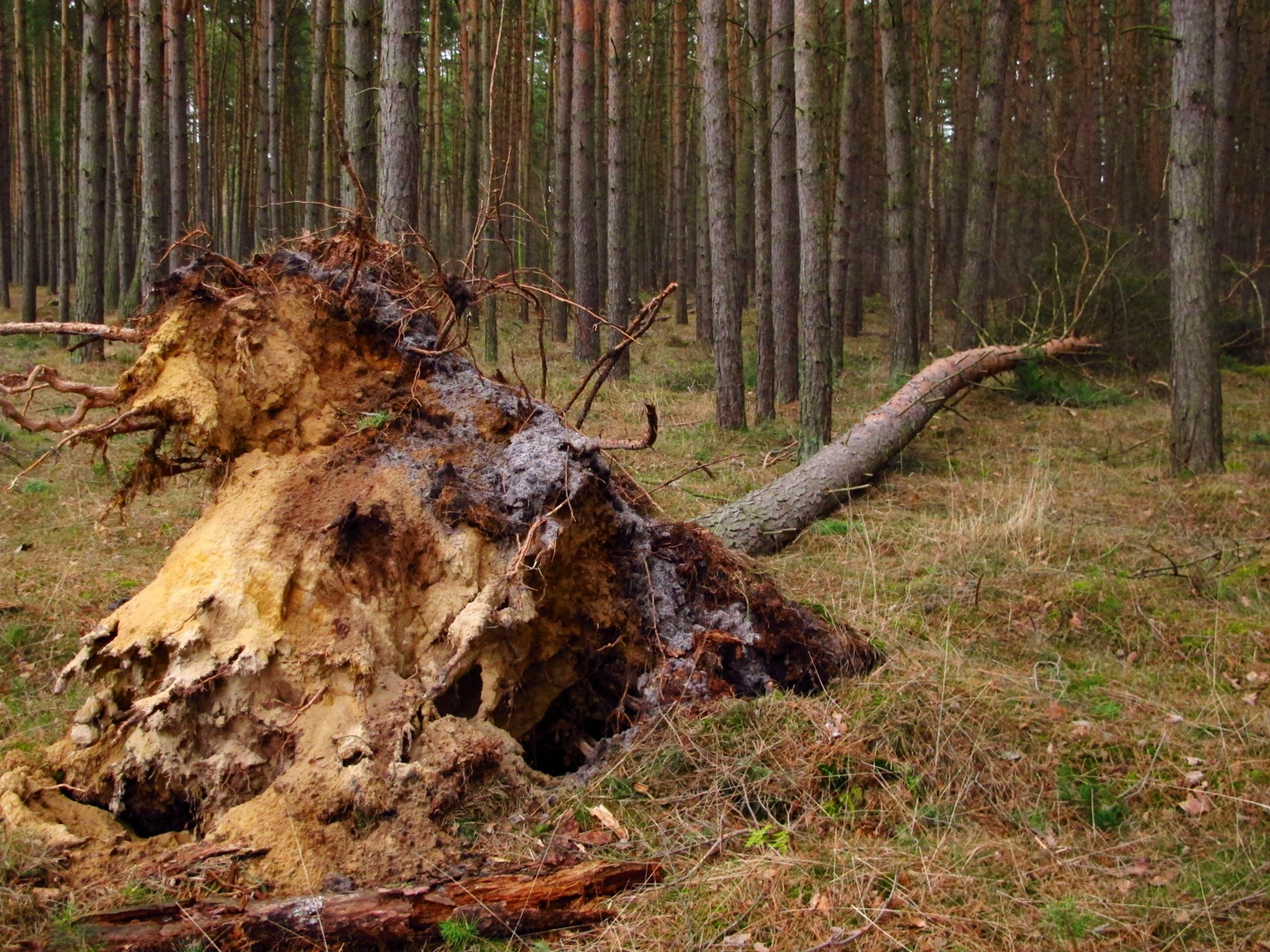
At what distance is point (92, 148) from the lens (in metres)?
13.0

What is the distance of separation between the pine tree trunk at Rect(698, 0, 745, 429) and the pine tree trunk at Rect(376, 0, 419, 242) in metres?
4.09

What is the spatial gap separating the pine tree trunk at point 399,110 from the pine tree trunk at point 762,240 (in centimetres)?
Result: 432

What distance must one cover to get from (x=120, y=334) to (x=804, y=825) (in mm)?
3515

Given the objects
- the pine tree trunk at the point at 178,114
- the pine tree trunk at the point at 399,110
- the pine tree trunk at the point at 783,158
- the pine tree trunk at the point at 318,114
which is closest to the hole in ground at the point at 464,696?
the pine tree trunk at the point at 399,110

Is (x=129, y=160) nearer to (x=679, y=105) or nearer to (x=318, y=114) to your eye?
(x=318, y=114)

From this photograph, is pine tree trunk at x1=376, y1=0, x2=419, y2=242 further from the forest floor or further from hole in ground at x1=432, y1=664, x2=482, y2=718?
hole in ground at x1=432, y1=664, x2=482, y2=718

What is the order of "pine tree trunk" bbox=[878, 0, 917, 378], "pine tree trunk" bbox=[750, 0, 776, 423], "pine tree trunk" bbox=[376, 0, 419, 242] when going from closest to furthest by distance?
1. "pine tree trunk" bbox=[376, 0, 419, 242]
2. "pine tree trunk" bbox=[750, 0, 776, 423]
3. "pine tree trunk" bbox=[878, 0, 917, 378]

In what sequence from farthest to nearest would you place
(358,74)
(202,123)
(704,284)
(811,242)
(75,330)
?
Answer: (202,123)
(704,284)
(811,242)
(358,74)
(75,330)

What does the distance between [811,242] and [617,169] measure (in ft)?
18.0

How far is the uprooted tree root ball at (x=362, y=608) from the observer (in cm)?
357

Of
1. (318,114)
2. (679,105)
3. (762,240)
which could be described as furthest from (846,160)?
(318,114)

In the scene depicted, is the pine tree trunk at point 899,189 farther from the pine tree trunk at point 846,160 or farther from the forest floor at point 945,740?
the forest floor at point 945,740

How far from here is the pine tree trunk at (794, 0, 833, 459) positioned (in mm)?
9164

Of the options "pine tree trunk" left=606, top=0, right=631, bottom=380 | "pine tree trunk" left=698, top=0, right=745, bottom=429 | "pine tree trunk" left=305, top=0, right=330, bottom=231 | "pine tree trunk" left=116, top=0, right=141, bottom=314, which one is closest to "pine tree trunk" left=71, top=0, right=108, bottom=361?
"pine tree trunk" left=116, top=0, right=141, bottom=314
